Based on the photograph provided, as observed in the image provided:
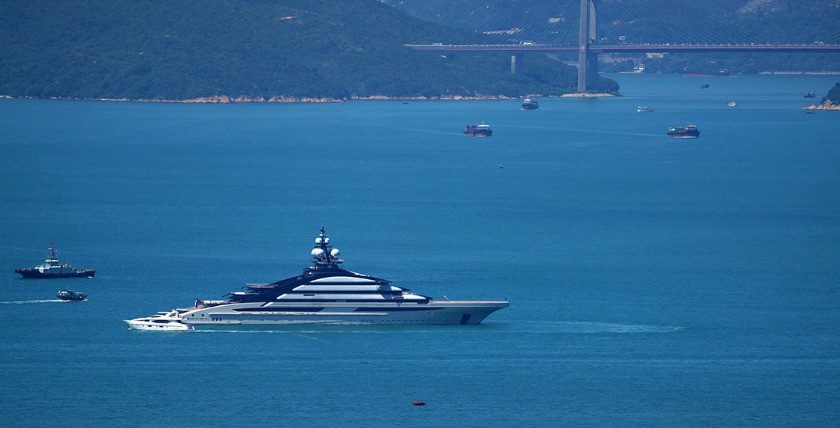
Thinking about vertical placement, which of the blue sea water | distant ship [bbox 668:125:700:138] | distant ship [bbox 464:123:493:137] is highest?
distant ship [bbox 464:123:493:137]

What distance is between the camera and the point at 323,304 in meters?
56.3

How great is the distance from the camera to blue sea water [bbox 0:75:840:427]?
4756 cm

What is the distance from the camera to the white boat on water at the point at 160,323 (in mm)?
55469

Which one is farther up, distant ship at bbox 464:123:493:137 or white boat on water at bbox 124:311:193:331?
distant ship at bbox 464:123:493:137

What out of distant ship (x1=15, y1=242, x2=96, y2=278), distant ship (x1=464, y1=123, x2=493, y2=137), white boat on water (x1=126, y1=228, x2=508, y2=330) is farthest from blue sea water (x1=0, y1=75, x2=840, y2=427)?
distant ship (x1=464, y1=123, x2=493, y2=137)

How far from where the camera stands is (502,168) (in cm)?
11625

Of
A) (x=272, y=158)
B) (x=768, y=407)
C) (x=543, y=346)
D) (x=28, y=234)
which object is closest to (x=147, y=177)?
(x=272, y=158)

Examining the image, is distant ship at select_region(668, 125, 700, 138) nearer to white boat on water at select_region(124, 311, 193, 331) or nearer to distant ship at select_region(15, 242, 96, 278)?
distant ship at select_region(15, 242, 96, 278)

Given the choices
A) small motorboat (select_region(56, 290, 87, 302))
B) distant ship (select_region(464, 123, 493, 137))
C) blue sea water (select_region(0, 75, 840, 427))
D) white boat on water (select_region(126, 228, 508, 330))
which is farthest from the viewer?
distant ship (select_region(464, 123, 493, 137))

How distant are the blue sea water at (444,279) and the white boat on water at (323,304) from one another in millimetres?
561

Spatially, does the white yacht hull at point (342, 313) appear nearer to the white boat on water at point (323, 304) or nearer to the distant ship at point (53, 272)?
the white boat on water at point (323, 304)

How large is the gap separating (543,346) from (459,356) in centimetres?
290

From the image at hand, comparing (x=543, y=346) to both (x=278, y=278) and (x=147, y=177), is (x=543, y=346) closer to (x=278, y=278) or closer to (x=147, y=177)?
(x=278, y=278)

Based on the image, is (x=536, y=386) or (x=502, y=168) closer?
(x=536, y=386)
